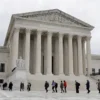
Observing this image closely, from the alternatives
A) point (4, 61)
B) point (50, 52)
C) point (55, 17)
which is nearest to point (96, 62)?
point (50, 52)

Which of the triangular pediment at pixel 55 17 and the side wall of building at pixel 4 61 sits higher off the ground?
the triangular pediment at pixel 55 17

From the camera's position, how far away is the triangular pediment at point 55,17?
4741 cm

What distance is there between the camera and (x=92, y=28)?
2066 inches

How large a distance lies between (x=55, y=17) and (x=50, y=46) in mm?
6729

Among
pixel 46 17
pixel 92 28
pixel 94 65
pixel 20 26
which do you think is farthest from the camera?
pixel 94 65

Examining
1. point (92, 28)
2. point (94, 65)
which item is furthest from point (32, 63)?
point (94, 65)

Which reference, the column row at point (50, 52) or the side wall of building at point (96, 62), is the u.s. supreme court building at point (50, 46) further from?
the side wall of building at point (96, 62)

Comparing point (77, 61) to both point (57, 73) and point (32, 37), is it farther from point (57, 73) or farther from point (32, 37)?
point (32, 37)

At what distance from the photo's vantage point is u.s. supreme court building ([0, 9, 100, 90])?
45938 mm

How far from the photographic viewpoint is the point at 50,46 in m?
47.9

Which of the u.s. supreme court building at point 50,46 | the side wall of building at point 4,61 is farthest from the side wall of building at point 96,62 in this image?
the side wall of building at point 4,61

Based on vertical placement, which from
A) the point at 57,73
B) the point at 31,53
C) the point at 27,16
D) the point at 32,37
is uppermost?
the point at 27,16

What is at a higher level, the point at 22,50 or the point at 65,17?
the point at 65,17

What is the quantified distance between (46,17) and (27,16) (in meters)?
4.33
